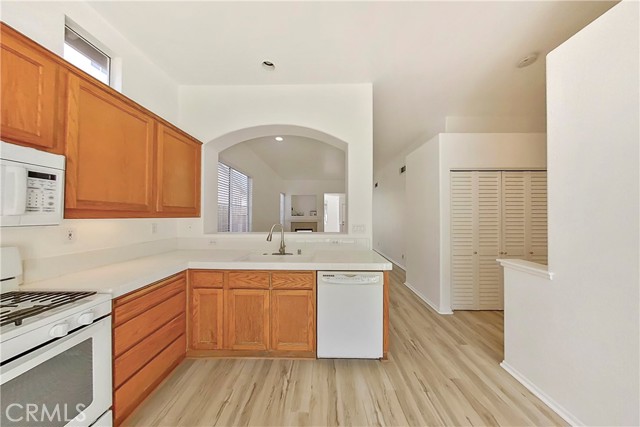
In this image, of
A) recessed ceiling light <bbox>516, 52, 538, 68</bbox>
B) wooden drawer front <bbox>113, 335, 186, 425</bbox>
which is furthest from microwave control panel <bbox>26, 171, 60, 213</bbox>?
recessed ceiling light <bbox>516, 52, 538, 68</bbox>

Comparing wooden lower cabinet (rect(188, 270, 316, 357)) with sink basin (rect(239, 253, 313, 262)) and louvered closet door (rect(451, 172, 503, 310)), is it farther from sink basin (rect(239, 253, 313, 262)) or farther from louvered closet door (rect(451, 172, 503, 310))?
louvered closet door (rect(451, 172, 503, 310))

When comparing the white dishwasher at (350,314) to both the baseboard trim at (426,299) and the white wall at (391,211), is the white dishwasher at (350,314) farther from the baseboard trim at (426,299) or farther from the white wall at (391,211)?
the white wall at (391,211)

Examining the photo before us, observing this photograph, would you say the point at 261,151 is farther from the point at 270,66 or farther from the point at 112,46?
the point at 112,46

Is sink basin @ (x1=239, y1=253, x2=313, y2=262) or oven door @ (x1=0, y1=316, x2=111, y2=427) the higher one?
sink basin @ (x1=239, y1=253, x2=313, y2=262)

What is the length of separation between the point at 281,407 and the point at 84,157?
1966 mm

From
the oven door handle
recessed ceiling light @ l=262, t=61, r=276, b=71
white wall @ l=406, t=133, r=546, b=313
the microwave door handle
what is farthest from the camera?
white wall @ l=406, t=133, r=546, b=313

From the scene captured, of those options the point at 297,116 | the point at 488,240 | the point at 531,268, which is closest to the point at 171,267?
the point at 297,116

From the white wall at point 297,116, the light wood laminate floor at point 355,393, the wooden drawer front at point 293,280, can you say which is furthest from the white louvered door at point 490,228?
the wooden drawer front at point 293,280

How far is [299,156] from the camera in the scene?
5.79 m

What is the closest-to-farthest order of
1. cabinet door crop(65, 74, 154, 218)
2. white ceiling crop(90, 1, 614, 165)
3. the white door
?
cabinet door crop(65, 74, 154, 218) < white ceiling crop(90, 1, 614, 165) < the white door

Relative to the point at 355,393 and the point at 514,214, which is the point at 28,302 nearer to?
the point at 355,393

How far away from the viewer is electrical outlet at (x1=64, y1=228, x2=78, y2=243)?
5.35ft

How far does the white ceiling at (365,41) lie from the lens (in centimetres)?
179

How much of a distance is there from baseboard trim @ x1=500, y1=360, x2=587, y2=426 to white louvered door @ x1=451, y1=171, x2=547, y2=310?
1.36 m
